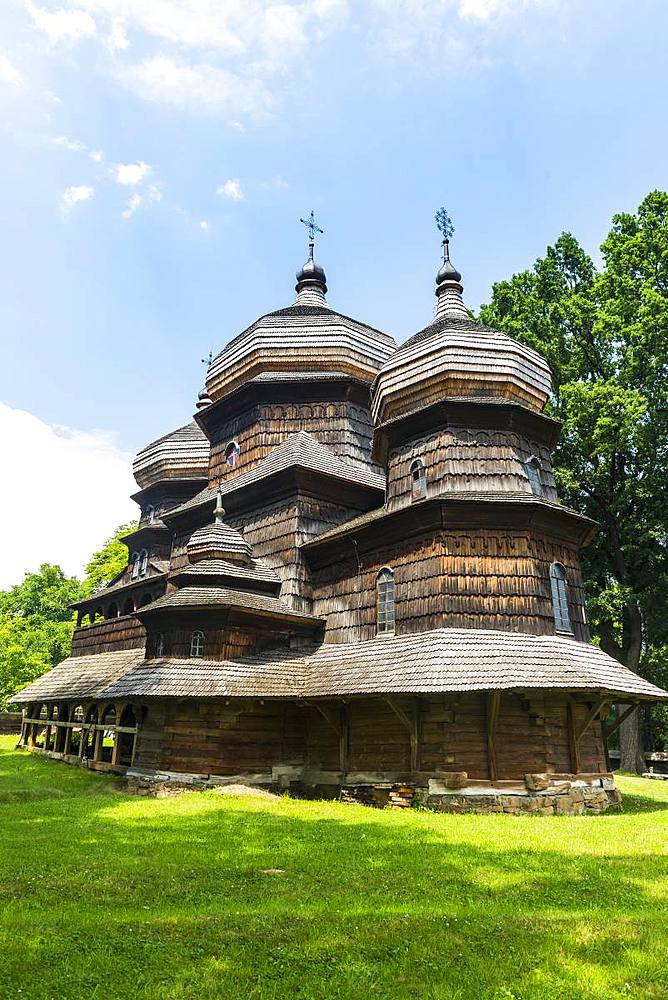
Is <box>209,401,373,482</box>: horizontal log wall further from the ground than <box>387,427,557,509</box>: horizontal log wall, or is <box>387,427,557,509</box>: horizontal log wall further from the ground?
<box>209,401,373,482</box>: horizontal log wall

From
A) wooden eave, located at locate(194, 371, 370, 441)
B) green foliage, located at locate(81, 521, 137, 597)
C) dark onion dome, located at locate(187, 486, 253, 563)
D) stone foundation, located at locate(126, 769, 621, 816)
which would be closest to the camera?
stone foundation, located at locate(126, 769, 621, 816)

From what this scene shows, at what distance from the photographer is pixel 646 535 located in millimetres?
21938

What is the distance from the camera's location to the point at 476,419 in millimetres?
15672

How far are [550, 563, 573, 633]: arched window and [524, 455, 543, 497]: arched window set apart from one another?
6.13ft

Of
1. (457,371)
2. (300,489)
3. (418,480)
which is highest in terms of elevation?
(457,371)

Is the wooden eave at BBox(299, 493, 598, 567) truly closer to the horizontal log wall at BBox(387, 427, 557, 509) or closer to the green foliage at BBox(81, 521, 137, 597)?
the horizontal log wall at BBox(387, 427, 557, 509)

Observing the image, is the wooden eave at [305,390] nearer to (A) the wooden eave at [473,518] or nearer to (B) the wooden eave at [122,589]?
(B) the wooden eave at [122,589]

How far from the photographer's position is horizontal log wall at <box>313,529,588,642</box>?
13.6 metres

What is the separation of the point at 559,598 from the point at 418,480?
13.2 ft

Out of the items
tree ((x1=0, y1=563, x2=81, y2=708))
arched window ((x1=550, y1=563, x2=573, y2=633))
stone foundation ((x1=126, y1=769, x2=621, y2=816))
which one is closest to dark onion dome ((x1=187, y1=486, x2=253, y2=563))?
stone foundation ((x1=126, y1=769, x2=621, y2=816))

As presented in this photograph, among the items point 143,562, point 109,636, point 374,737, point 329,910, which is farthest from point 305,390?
point 329,910

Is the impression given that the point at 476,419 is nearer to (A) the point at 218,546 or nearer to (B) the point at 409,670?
(B) the point at 409,670

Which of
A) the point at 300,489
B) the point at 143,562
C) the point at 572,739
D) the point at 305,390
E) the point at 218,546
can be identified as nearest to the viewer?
the point at 572,739

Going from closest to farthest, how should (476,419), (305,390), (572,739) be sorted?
(572,739), (476,419), (305,390)
